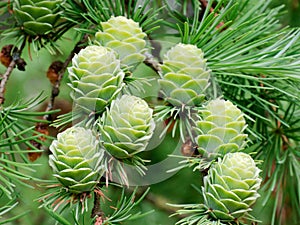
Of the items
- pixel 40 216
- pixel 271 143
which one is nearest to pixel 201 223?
pixel 271 143

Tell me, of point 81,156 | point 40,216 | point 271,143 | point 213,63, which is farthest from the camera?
point 40,216

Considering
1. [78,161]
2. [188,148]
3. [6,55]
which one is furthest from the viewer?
[6,55]

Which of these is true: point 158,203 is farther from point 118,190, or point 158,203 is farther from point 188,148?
point 188,148

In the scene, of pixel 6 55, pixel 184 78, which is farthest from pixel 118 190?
pixel 184 78

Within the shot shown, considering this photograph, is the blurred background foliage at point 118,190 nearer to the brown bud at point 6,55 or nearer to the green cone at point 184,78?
the brown bud at point 6,55

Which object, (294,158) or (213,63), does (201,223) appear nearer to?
(213,63)

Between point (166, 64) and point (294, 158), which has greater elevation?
point (166, 64)

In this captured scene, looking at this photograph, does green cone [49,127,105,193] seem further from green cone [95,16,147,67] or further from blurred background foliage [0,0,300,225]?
blurred background foliage [0,0,300,225]
